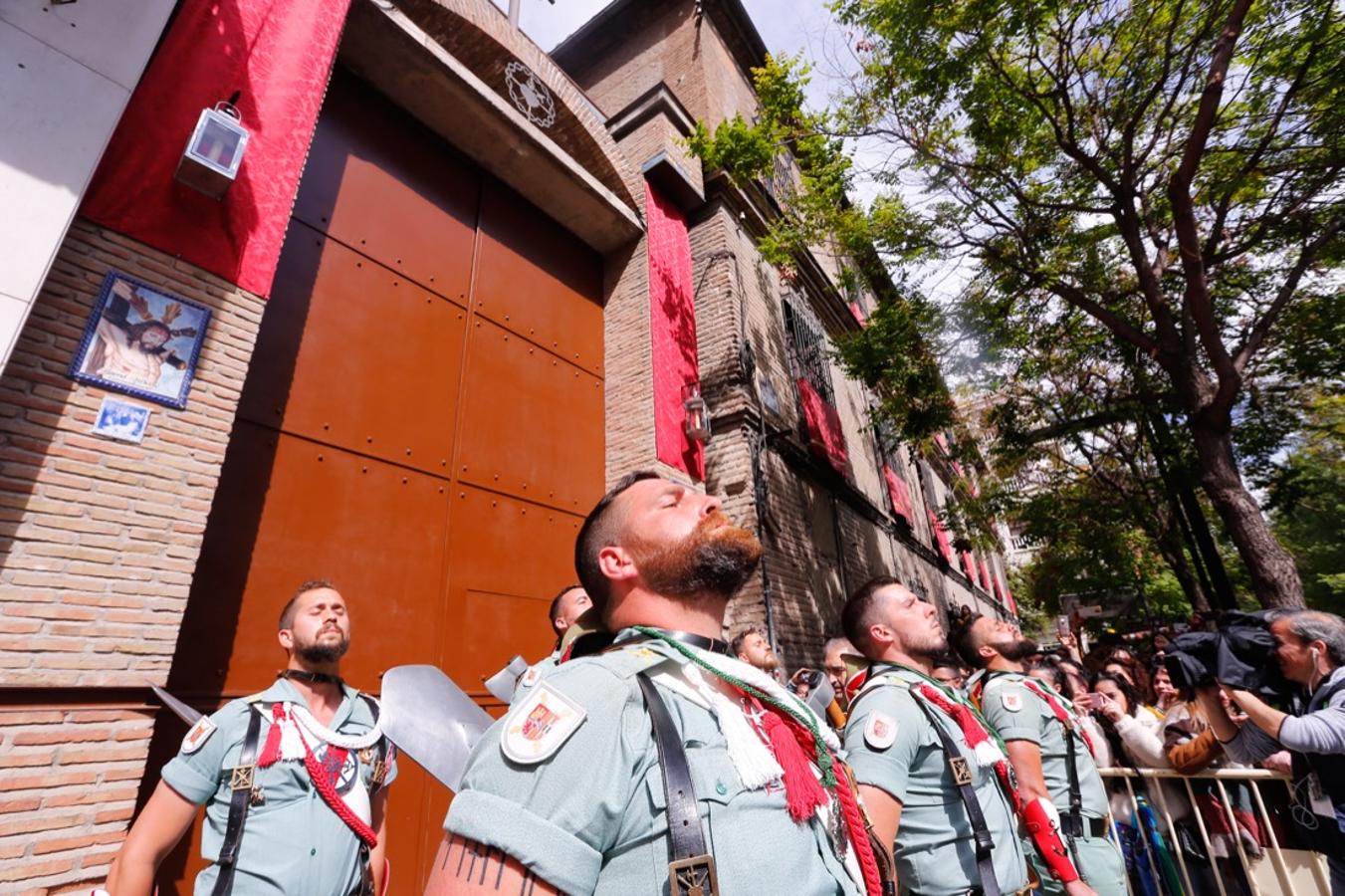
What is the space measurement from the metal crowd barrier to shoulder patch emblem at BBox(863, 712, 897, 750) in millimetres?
2488

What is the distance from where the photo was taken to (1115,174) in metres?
8.05

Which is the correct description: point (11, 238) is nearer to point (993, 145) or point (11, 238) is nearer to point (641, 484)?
point (641, 484)

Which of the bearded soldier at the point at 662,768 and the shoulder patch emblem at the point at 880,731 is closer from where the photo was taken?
the bearded soldier at the point at 662,768

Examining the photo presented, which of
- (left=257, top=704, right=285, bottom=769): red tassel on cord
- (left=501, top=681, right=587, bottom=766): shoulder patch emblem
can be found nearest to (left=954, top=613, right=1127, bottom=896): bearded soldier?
(left=501, top=681, right=587, bottom=766): shoulder patch emblem

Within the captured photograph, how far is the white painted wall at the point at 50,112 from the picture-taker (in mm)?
2980

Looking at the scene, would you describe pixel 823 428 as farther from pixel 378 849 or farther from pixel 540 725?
pixel 540 725

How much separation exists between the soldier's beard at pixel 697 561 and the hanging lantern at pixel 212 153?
160 inches

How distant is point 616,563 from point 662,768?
574mm

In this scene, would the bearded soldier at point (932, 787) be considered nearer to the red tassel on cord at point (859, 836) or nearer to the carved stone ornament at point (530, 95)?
the red tassel on cord at point (859, 836)

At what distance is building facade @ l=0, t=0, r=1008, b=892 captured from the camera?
3.00 meters

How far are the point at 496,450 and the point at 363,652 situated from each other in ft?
7.69

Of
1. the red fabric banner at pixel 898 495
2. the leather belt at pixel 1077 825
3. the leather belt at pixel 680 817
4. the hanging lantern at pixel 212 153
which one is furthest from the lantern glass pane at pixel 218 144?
the red fabric banner at pixel 898 495

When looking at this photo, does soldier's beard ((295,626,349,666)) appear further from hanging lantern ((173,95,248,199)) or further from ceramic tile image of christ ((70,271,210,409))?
hanging lantern ((173,95,248,199))

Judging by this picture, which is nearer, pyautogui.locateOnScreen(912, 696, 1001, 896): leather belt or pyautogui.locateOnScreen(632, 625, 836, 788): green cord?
pyautogui.locateOnScreen(632, 625, 836, 788): green cord
